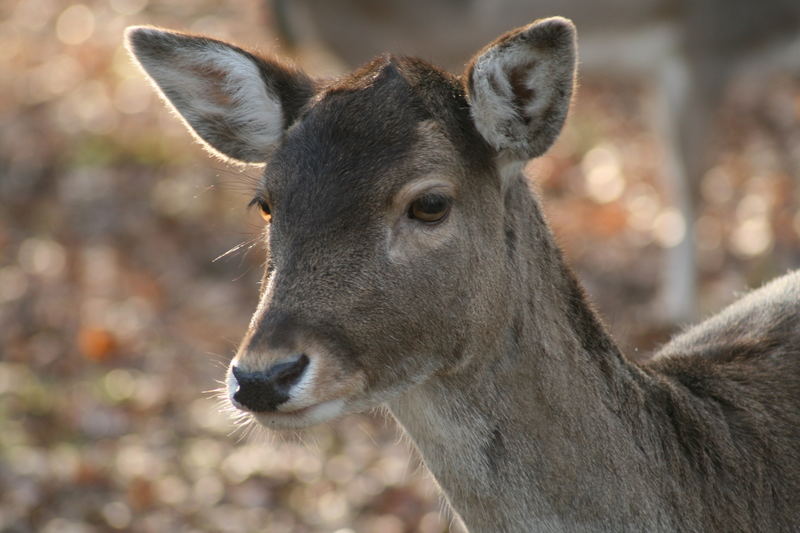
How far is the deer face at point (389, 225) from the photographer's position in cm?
303

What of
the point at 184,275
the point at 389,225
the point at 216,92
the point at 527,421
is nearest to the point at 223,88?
the point at 216,92

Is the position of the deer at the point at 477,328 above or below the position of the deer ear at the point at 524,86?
below

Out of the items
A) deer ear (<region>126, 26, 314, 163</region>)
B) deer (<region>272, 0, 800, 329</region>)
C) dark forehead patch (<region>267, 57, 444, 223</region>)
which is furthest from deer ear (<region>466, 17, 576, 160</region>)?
deer (<region>272, 0, 800, 329</region>)

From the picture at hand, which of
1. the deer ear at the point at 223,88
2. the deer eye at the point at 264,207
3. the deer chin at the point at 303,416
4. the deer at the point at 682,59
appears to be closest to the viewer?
the deer chin at the point at 303,416

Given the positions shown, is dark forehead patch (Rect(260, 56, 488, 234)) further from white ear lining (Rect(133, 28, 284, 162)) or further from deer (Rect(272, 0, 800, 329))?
deer (Rect(272, 0, 800, 329))

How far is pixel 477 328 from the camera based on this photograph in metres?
3.27

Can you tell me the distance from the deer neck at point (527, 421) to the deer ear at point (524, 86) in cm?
20

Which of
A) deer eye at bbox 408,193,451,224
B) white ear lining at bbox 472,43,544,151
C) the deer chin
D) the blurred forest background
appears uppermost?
white ear lining at bbox 472,43,544,151

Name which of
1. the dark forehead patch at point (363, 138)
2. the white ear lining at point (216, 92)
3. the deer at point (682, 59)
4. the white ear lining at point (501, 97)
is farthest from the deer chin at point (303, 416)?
the deer at point (682, 59)

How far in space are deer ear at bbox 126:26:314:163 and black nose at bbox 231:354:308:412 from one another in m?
0.93

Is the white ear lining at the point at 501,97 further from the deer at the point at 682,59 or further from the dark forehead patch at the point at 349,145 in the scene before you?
the deer at the point at 682,59

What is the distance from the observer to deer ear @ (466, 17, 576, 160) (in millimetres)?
3189

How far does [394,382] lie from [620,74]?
5709mm

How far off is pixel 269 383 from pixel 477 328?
0.64 m
